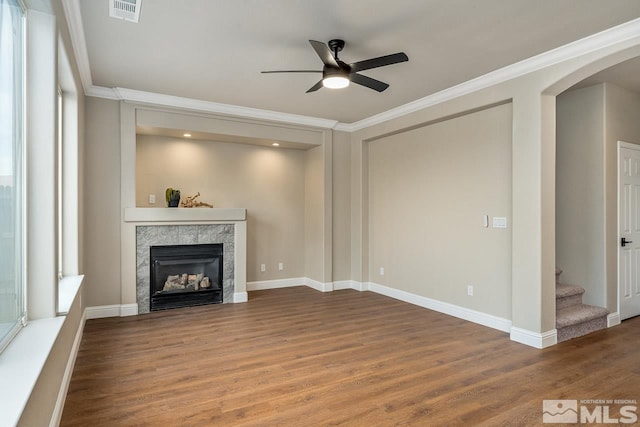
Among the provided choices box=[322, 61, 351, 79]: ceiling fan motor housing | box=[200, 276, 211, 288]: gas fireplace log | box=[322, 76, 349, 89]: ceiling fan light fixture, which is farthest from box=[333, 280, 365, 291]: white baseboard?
box=[322, 61, 351, 79]: ceiling fan motor housing

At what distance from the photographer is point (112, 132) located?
15.2ft

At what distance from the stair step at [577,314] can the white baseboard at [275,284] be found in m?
3.86

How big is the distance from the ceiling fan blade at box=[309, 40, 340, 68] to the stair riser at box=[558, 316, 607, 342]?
334 centimetres

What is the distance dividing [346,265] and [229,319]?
7.82 feet

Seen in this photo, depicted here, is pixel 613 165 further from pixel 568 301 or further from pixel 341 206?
pixel 341 206

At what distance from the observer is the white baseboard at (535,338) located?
11.7ft

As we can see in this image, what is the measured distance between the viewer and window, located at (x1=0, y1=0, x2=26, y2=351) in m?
1.78

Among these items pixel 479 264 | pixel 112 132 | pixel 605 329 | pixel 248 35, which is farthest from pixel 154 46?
pixel 605 329

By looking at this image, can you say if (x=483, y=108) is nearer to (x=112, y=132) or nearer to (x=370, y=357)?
(x=370, y=357)

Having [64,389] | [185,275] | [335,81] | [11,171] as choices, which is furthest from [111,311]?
[335,81]

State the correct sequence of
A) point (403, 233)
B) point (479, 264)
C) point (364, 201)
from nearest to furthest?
1. point (479, 264)
2. point (403, 233)
3. point (364, 201)

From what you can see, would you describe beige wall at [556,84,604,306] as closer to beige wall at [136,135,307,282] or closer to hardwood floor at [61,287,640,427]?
hardwood floor at [61,287,640,427]

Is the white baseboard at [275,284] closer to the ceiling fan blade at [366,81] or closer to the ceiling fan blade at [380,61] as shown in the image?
the ceiling fan blade at [366,81]

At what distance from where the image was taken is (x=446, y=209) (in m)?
4.84
